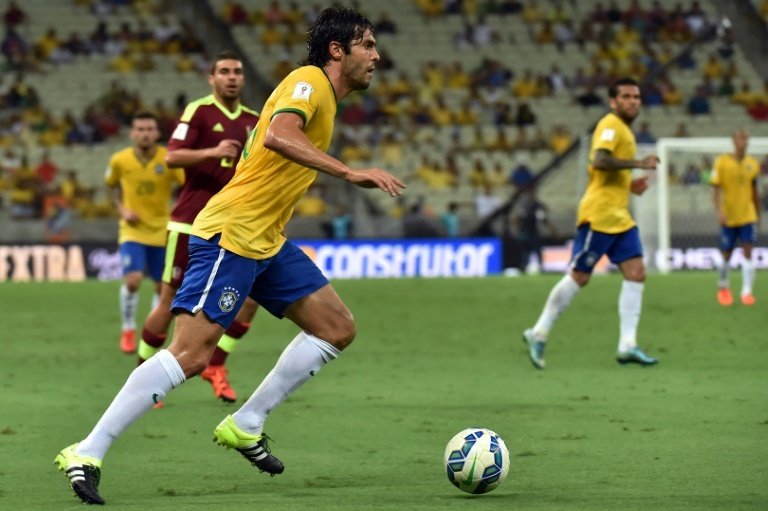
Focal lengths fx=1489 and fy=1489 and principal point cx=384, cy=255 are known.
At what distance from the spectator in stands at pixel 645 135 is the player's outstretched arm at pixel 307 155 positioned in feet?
73.1

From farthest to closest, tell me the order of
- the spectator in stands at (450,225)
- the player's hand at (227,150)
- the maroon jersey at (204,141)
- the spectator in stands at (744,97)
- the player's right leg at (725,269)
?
the spectator in stands at (744,97) → the spectator in stands at (450,225) → the player's right leg at (725,269) → the maroon jersey at (204,141) → the player's hand at (227,150)

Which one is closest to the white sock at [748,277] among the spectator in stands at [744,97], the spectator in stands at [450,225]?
the spectator in stands at [450,225]

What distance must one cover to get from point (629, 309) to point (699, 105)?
66.7 ft

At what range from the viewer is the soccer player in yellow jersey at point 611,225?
13109 mm

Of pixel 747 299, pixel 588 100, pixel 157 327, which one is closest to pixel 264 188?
pixel 157 327

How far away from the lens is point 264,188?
23.8 ft

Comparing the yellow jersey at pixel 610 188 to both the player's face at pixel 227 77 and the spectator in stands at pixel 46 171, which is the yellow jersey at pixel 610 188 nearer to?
the player's face at pixel 227 77

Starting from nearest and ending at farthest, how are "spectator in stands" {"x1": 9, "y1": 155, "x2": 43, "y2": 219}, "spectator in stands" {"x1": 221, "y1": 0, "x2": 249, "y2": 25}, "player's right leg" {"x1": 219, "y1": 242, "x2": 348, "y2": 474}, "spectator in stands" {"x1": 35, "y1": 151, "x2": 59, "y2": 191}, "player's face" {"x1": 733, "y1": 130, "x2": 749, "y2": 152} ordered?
"player's right leg" {"x1": 219, "y1": 242, "x2": 348, "y2": 474} → "player's face" {"x1": 733, "y1": 130, "x2": 749, "y2": 152} → "spectator in stands" {"x1": 9, "y1": 155, "x2": 43, "y2": 219} → "spectator in stands" {"x1": 35, "y1": 151, "x2": 59, "y2": 191} → "spectator in stands" {"x1": 221, "y1": 0, "x2": 249, "y2": 25}

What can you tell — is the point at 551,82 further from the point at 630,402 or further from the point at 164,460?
the point at 164,460

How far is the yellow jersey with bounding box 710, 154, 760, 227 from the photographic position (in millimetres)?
20203

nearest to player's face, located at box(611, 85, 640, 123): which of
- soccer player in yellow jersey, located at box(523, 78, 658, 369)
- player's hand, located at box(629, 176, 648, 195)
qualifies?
soccer player in yellow jersey, located at box(523, 78, 658, 369)

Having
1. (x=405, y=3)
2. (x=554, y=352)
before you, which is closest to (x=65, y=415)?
(x=554, y=352)

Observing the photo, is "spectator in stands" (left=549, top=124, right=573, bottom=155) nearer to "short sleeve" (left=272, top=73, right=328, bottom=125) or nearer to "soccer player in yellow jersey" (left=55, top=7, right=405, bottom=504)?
"soccer player in yellow jersey" (left=55, top=7, right=405, bottom=504)

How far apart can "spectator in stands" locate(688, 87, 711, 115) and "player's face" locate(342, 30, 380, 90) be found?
1032 inches
